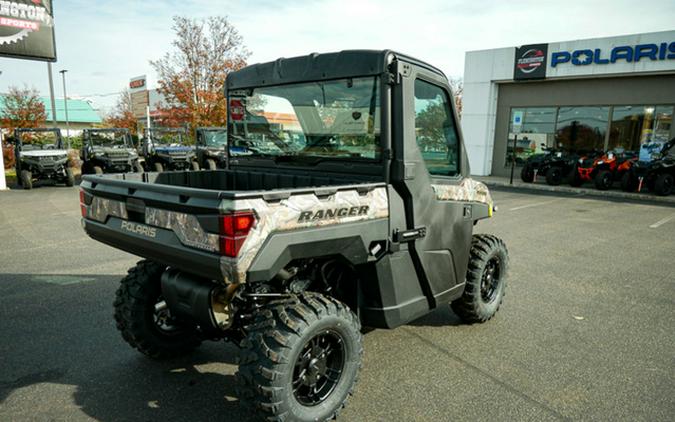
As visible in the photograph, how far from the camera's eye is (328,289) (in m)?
3.17

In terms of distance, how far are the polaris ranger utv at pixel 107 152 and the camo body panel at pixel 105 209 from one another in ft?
44.5

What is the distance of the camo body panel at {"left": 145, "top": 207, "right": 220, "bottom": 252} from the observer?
233 cm

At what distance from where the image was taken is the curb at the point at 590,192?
14.0 metres

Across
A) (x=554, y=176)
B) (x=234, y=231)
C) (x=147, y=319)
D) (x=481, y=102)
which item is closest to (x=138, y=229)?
(x=234, y=231)

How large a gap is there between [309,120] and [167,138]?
17230 mm

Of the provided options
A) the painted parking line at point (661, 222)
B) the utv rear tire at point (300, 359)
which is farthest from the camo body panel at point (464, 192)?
the painted parking line at point (661, 222)

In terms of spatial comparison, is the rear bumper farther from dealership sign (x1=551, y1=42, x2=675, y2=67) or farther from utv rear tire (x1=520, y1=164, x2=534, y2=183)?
dealership sign (x1=551, y1=42, x2=675, y2=67)

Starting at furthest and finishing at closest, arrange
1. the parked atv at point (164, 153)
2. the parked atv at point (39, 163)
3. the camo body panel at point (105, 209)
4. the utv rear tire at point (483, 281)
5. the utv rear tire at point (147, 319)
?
the parked atv at point (164, 153) → the parked atv at point (39, 163) → the utv rear tire at point (483, 281) → the utv rear tire at point (147, 319) → the camo body panel at point (105, 209)

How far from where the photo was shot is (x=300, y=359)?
8.89ft

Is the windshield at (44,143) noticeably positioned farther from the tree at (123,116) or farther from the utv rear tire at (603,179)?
the tree at (123,116)

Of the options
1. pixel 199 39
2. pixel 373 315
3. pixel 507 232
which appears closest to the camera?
pixel 373 315

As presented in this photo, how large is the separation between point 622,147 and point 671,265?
43.0 ft

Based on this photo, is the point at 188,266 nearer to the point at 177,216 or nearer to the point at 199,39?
the point at 177,216

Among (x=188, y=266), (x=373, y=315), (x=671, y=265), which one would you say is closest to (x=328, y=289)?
(x=373, y=315)
